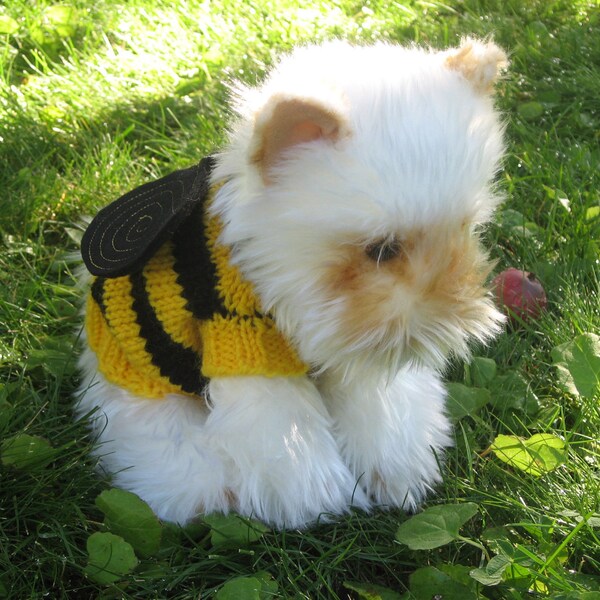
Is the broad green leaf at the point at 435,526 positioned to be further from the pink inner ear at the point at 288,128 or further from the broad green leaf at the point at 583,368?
the pink inner ear at the point at 288,128

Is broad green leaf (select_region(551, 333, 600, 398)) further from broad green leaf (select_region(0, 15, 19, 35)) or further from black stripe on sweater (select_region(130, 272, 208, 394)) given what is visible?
broad green leaf (select_region(0, 15, 19, 35))

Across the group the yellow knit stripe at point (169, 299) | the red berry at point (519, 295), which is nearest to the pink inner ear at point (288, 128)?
the yellow knit stripe at point (169, 299)

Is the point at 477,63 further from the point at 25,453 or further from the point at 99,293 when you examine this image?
the point at 25,453

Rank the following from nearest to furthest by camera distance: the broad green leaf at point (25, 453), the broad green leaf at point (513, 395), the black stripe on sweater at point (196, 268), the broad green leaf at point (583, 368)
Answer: the black stripe on sweater at point (196, 268)
the broad green leaf at point (25, 453)
the broad green leaf at point (583, 368)
the broad green leaf at point (513, 395)

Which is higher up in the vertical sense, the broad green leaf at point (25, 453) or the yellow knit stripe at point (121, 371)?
the yellow knit stripe at point (121, 371)

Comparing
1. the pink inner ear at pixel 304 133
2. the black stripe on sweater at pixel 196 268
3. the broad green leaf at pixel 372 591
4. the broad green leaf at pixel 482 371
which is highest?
the pink inner ear at pixel 304 133

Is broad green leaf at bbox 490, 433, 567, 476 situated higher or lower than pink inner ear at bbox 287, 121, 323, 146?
lower

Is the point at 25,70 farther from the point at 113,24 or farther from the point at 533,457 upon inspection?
the point at 533,457

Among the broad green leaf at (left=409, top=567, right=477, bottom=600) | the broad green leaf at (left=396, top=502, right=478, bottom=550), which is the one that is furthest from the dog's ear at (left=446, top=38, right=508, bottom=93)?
the broad green leaf at (left=409, top=567, right=477, bottom=600)
